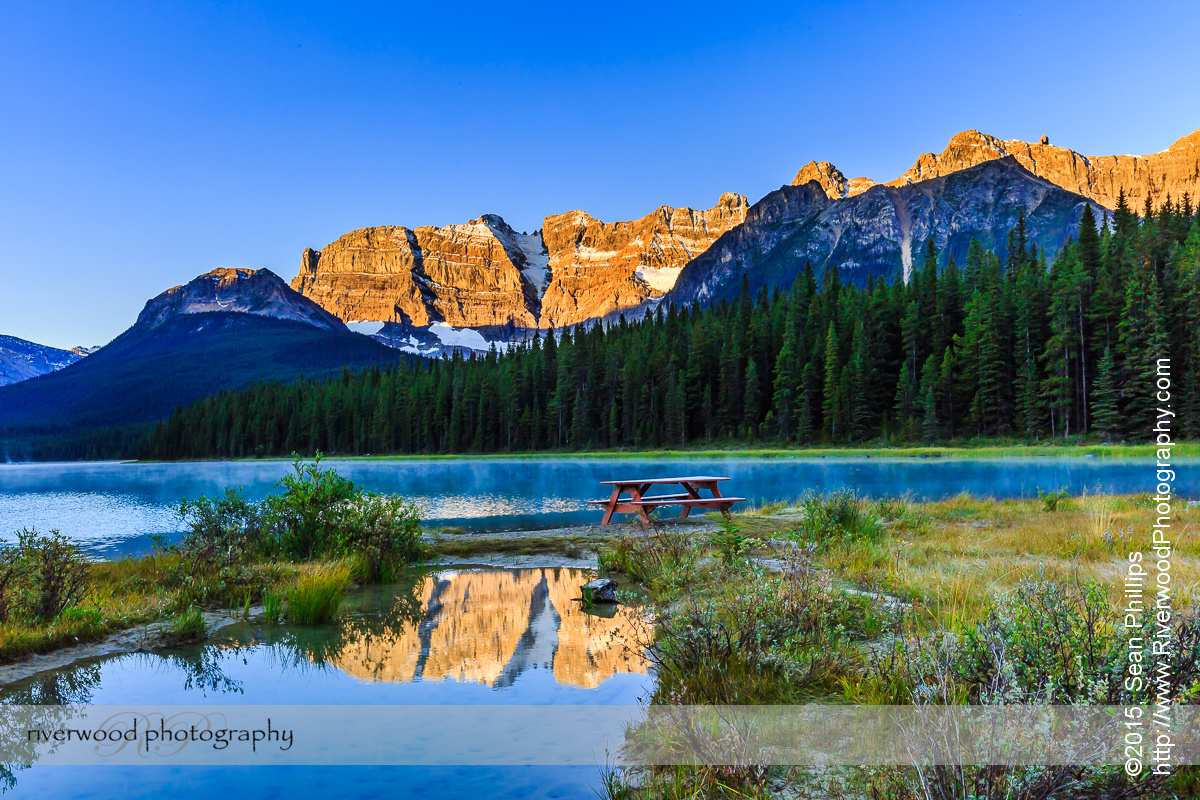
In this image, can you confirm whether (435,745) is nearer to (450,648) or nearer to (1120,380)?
(450,648)

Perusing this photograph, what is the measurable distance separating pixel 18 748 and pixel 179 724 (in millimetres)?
1040

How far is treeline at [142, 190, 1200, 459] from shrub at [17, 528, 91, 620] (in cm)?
5399

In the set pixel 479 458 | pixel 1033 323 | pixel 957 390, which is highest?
pixel 1033 323

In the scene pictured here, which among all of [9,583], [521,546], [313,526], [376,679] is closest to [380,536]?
[313,526]

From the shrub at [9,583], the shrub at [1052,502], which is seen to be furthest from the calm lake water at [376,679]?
the shrub at [1052,502]

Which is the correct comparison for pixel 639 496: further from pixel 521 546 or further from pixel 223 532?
pixel 223 532

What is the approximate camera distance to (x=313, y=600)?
8.84 m

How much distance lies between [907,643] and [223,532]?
11.3m

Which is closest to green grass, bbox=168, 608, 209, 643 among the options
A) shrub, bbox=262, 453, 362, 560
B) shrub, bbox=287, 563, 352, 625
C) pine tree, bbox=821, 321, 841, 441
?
shrub, bbox=287, 563, 352, 625

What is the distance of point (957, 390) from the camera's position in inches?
2454

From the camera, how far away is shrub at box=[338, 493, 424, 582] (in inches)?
475

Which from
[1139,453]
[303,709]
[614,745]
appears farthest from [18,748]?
[1139,453]

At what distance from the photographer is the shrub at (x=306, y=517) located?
12.4 m

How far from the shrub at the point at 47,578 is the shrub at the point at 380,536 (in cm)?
402
